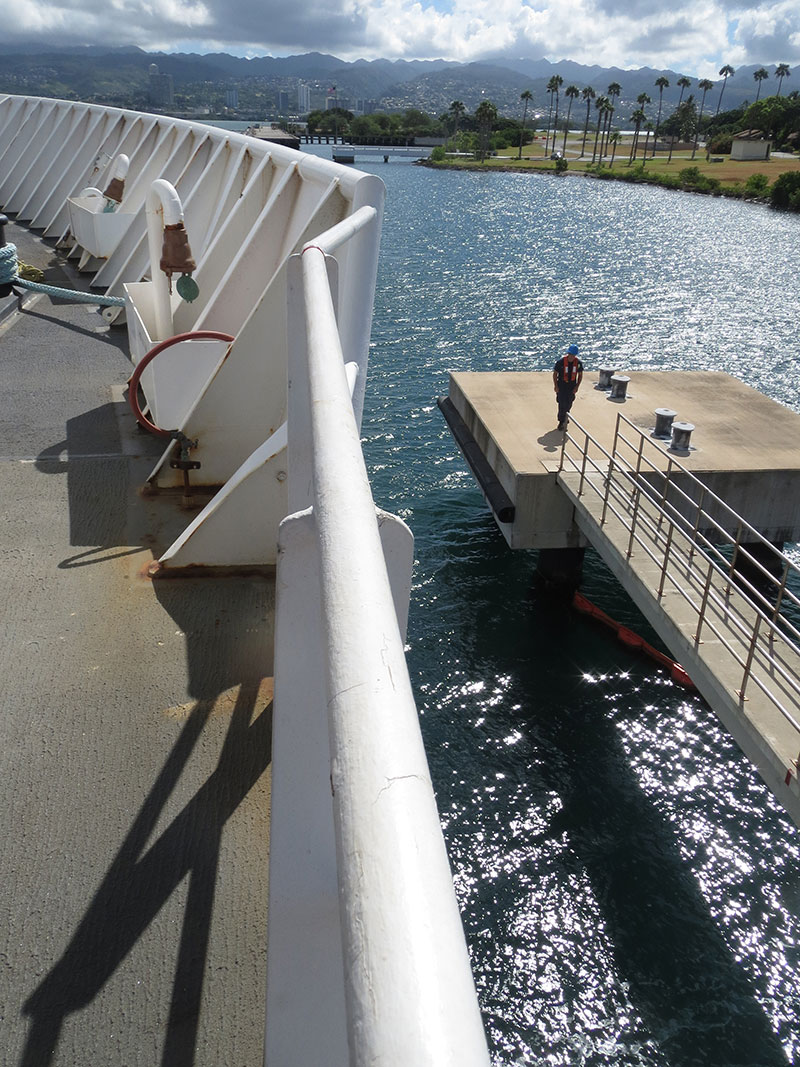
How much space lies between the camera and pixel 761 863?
9.08 m

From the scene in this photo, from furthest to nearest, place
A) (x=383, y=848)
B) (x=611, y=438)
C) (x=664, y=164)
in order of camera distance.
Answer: (x=664, y=164) → (x=611, y=438) → (x=383, y=848)

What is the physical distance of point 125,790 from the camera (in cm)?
440

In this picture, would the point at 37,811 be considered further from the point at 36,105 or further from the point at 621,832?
the point at 36,105

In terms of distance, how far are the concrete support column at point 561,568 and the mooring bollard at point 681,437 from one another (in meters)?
Answer: 2.13

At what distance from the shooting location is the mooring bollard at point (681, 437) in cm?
1294

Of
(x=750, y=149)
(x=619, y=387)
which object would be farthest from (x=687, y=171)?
(x=619, y=387)

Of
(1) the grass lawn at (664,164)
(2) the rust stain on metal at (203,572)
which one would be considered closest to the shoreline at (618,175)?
(1) the grass lawn at (664,164)

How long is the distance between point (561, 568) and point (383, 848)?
13.1 meters

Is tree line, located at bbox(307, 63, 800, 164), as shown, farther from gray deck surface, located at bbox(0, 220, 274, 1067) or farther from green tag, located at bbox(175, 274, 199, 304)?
gray deck surface, located at bbox(0, 220, 274, 1067)

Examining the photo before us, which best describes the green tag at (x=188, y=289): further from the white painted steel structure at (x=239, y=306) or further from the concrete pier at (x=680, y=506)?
the concrete pier at (x=680, y=506)

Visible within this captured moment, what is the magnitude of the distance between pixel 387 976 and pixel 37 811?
399cm

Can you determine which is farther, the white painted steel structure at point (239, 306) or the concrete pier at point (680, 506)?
the concrete pier at point (680, 506)

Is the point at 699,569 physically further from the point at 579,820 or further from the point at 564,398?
the point at 564,398

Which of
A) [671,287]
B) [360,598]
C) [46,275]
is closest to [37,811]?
[360,598]
